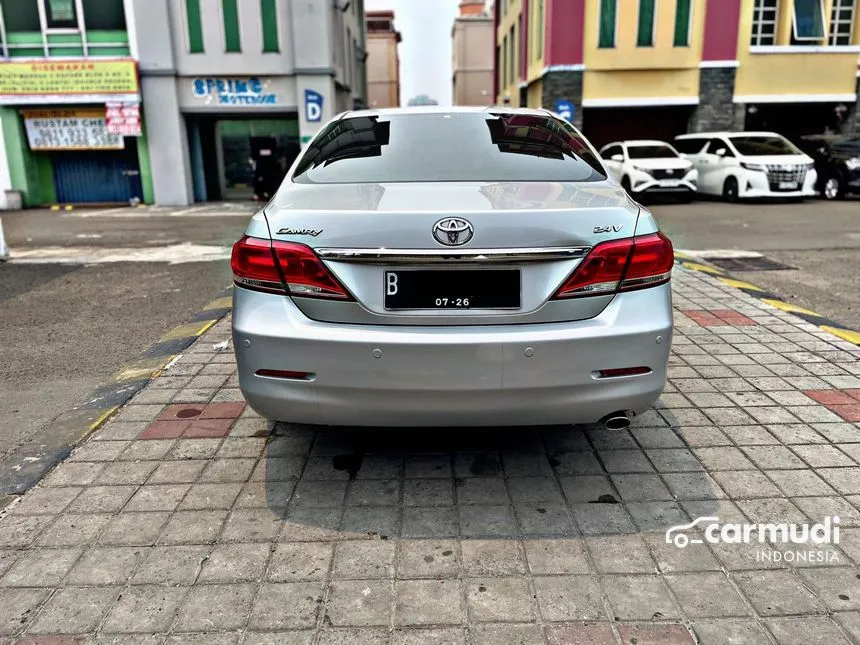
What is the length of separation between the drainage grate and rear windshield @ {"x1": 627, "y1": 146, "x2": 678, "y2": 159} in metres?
9.26

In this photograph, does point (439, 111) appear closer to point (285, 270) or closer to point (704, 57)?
point (285, 270)

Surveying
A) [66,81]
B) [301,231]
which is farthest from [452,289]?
[66,81]

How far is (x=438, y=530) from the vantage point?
2941 mm

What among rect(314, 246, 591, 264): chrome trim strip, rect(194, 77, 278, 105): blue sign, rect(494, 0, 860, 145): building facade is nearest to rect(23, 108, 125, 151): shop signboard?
rect(194, 77, 278, 105): blue sign

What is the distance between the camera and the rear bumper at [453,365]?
2816mm

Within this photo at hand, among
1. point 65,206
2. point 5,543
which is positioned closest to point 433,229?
point 5,543

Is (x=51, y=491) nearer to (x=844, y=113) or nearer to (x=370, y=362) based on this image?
(x=370, y=362)

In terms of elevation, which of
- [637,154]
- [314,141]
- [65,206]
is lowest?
[65,206]

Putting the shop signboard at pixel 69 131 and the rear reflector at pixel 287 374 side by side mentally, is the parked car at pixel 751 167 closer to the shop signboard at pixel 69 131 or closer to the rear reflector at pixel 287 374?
the shop signboard at pixel 69 131

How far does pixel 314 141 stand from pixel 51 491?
231cm

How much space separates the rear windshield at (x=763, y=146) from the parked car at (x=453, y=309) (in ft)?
55.6

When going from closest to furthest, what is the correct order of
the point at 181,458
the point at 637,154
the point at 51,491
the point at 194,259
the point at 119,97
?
the point at 51,491, the point at 181,458, the point at 194,259, the point at 637,154, the point at 119,97

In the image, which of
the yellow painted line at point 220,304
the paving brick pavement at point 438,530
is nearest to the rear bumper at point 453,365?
the paving brick pavement at point 438,530

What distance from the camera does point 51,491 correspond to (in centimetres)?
330
